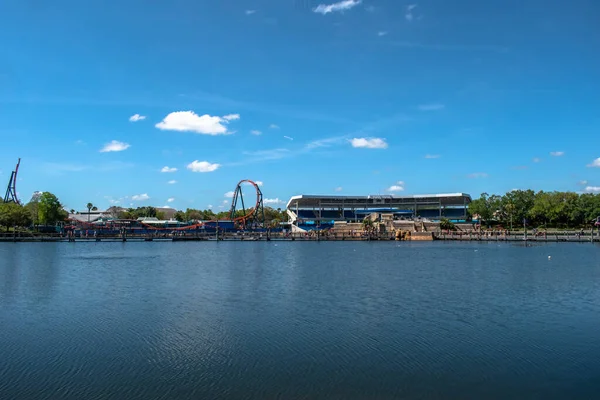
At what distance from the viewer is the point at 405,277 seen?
34.7m

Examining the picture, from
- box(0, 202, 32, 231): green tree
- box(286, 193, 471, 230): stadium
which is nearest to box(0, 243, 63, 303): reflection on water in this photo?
box(0, 202, 32, 231): green tree

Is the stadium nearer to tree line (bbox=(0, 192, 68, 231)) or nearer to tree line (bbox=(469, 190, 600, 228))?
tree line (bbox=(469, 190, 600, 228))

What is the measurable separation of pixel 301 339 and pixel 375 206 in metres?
141

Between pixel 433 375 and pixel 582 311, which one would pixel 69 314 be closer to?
pixel 433 375

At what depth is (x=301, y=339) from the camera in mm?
16984

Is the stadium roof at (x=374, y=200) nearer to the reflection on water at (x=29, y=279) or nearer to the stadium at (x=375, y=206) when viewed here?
the stadium at (x=375, y=206)

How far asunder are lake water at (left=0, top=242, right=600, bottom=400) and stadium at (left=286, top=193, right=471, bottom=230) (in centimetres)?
11941

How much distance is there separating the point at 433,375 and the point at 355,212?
14153 centimetres

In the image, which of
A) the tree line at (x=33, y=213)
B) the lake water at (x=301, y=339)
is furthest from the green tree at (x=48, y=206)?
the lake water at (x=301, y=339)

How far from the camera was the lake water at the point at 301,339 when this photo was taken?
40.5ft

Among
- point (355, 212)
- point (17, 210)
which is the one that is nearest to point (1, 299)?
point (17, 210)

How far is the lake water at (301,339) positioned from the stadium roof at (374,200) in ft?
393

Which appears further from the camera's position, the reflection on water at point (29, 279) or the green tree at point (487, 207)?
the green tree at point (487, 207)

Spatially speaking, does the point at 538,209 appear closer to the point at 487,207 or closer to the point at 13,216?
the point at 487,207
